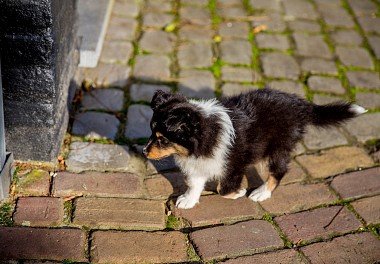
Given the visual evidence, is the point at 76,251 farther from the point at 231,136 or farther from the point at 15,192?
the point at 231,136

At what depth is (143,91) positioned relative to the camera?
16.1 ft

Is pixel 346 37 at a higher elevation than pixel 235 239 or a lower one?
higher

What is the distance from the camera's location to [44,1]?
11.1ft

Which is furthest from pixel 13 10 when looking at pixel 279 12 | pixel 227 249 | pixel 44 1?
pixel 279 12

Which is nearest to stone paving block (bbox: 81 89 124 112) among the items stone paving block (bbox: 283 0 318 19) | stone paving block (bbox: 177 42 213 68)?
stone paving block (bbox: 177 42 213 68)

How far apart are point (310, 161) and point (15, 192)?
2.31 m

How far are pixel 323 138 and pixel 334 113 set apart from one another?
31.5 inches

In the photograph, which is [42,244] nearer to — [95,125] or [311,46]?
A: [95,125]

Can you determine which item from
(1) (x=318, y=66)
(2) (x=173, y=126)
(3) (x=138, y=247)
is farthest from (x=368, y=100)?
(3) (x=138, y=247)

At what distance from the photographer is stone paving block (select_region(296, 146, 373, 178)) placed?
4234mm

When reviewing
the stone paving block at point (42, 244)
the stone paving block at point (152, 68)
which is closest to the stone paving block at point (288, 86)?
the stone paving block at point (152, 68)

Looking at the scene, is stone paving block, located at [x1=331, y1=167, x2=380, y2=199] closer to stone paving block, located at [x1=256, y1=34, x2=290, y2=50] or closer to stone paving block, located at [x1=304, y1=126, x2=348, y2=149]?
stone paving block, located at [x1=304, y1=126, x2=348, y2=149]

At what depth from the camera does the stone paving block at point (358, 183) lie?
13.3 ft

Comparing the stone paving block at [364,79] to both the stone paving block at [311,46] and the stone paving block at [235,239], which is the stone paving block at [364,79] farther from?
the stone paving block at [235,239]
